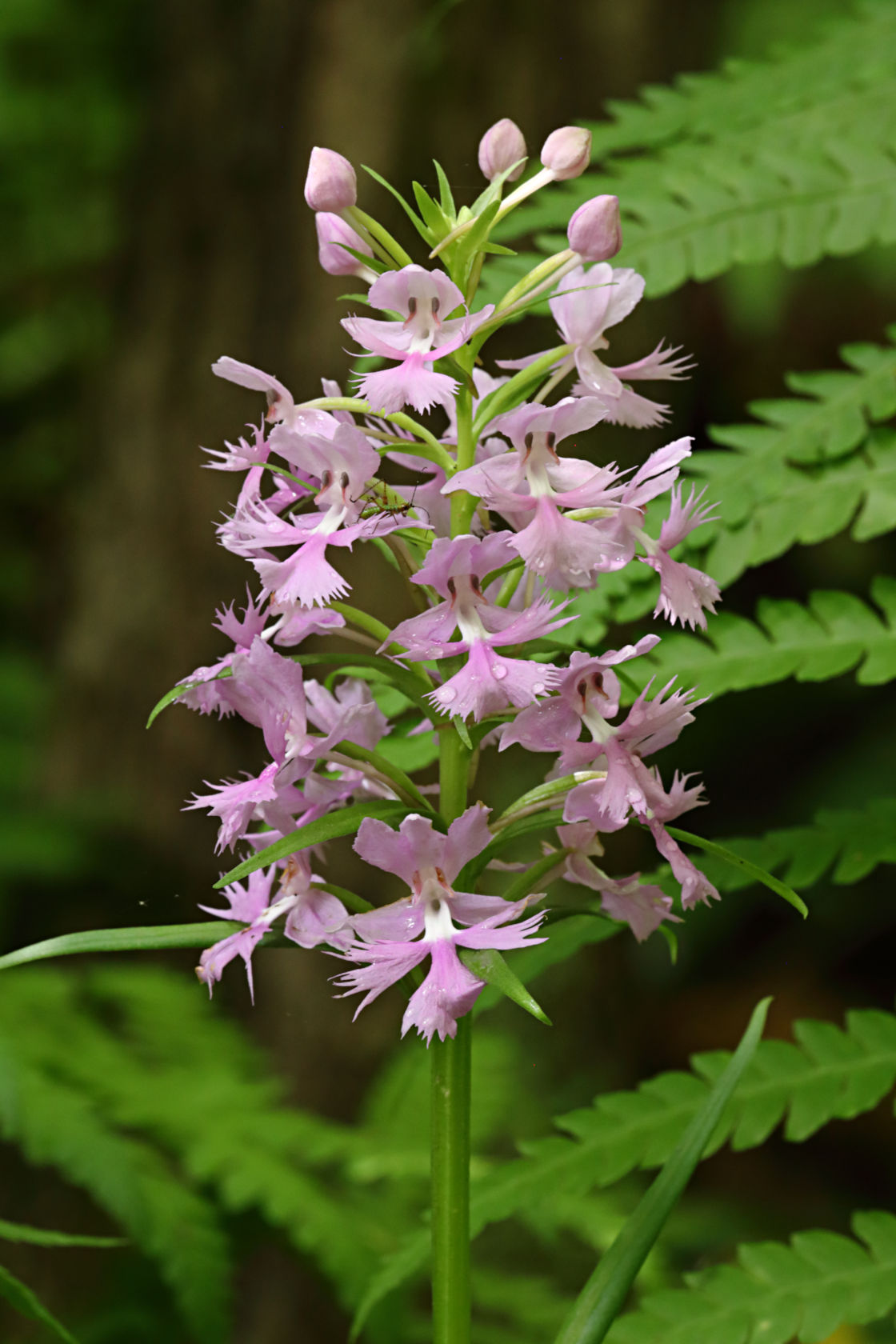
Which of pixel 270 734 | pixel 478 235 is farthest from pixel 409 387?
pixel 270 734

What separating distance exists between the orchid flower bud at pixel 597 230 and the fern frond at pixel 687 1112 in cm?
101

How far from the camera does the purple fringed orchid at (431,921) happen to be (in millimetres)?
888

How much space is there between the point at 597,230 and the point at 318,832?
55 cm

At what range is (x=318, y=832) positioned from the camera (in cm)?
93

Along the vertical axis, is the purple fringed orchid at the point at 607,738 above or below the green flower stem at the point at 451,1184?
above

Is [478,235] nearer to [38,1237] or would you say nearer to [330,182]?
[330,182]

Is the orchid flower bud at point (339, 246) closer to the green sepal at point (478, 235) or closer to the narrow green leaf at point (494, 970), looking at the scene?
the green sepal at point (478, 235)

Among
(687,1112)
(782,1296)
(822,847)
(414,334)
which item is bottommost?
(782,1296)

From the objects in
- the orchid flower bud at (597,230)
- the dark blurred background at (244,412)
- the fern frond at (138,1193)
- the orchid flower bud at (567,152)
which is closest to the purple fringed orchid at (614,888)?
the orchid flower bud at (597,230)

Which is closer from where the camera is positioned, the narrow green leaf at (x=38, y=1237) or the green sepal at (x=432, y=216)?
the green sepal at (x=432, y=216)

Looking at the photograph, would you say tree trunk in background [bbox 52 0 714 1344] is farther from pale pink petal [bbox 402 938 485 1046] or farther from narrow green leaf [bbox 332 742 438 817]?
pale pink petal [bbox 402 938 485 1046]

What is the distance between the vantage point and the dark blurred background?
9.92ft

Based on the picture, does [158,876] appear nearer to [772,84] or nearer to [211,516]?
[211,516]

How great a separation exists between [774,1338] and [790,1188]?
294 centimetres
